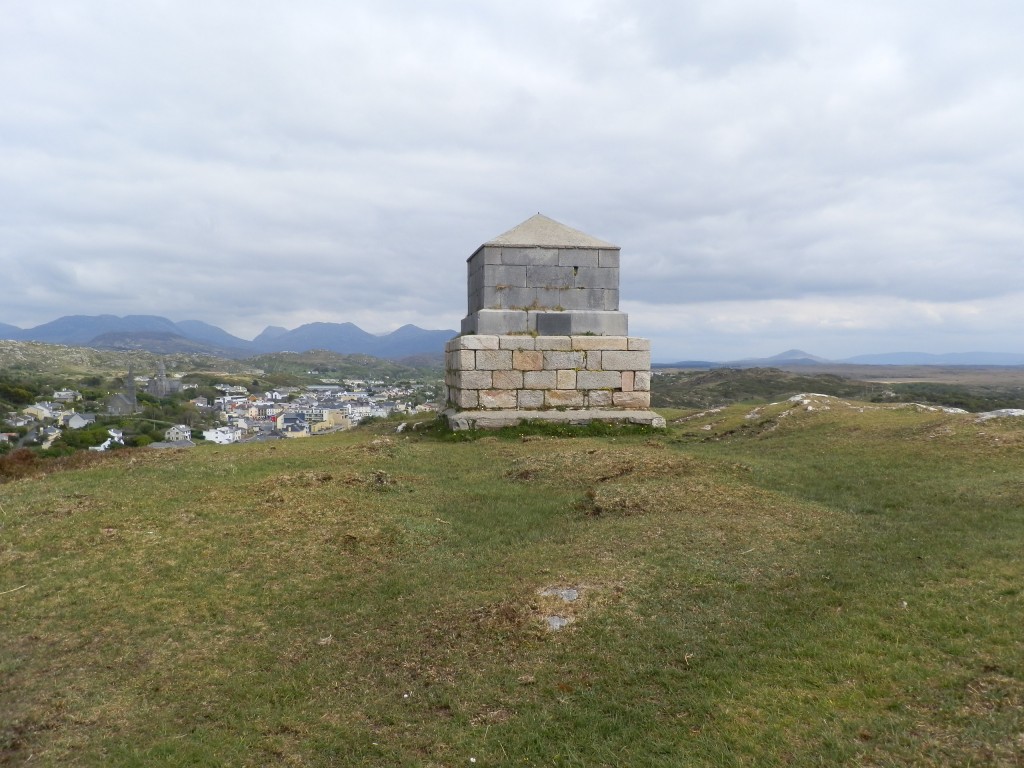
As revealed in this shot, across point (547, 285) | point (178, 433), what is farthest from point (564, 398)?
point (178, 433)

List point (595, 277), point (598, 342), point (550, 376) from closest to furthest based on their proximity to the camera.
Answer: point (550, 376)
point (598, 342)
point (595, 277)

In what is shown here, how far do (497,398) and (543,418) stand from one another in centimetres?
145

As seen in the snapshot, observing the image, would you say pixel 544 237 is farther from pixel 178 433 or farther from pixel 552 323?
pixel 178 433

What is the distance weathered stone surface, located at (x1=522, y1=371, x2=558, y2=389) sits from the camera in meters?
Answer: 18.6

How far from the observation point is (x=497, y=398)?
18.6m

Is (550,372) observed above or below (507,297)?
below

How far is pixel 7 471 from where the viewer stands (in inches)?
563

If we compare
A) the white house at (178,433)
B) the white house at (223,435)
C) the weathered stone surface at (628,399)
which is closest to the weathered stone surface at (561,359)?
the weathered stone surface at (628,399)

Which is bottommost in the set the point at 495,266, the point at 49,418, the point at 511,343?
the point at 49,418

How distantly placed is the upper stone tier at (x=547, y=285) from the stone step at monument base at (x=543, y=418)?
7.73 ft

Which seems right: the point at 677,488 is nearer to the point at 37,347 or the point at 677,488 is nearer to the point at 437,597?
the point at 437,597

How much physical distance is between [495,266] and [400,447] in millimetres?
6202

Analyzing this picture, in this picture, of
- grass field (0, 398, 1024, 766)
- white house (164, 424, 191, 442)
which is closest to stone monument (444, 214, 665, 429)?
grass field (0, 398, 1024, 766)

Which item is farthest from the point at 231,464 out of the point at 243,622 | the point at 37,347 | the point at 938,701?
the point at 37,347
